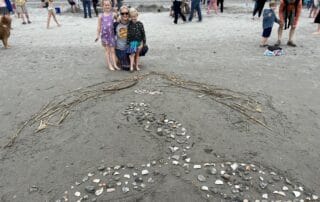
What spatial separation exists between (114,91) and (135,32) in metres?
1.54

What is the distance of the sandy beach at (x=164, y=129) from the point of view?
339cm

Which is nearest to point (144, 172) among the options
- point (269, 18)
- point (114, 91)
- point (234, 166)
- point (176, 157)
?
point (176, 157)

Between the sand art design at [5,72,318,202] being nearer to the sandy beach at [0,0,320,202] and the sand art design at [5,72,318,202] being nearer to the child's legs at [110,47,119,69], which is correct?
the sandy beach at [0,0,320,202]

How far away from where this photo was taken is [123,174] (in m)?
3.54

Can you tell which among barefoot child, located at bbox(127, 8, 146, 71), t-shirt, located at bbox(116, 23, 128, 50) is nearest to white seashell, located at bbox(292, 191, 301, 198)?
barefoot child, located at bbox(127, 8, 146, 71)

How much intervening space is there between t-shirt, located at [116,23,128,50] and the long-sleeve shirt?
0.16 meters

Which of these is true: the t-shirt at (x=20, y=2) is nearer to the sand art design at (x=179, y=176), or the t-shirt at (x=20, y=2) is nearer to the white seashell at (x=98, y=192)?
the sand art design at (x=179, y=176)

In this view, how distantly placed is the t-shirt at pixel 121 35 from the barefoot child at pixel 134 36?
0.16m

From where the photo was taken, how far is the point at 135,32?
6.50 meters

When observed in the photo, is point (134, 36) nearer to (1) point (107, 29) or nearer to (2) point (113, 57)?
(1) point (107, 29)

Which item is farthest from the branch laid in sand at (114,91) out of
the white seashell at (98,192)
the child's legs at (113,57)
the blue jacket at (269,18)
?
the blue jacket at (269,18)

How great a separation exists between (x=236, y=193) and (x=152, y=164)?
102 cm

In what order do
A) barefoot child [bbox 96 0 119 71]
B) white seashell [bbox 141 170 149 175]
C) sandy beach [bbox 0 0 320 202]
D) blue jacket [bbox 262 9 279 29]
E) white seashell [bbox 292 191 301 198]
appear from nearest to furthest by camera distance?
white seashell [bbox 292 191 301 198], sandy beach [bbox 0 0 320 202], white seashell [bbox 141 170 149 175], barefoot child [bbox 96 0 119 71], blue jacket [bbox 262 9 279 29]

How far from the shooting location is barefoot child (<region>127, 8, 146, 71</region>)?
21.1ft
